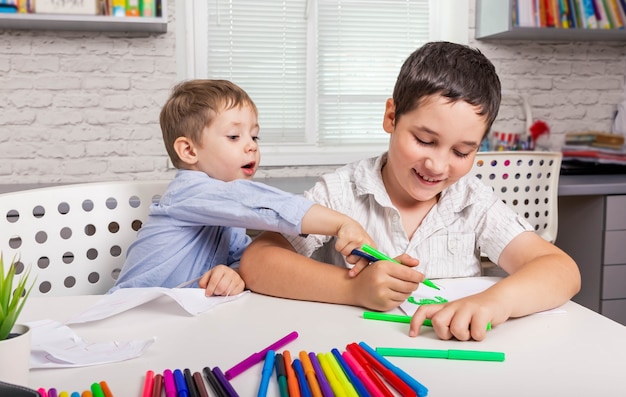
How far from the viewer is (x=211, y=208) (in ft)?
3.77

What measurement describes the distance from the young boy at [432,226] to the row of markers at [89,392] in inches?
15.3

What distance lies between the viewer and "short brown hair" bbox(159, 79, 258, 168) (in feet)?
4.49

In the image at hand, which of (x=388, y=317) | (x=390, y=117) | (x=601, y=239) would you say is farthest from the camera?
(x=601, y=239)

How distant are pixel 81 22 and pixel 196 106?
1.41 meters

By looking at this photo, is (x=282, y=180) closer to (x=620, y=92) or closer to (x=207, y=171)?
(x=207, y=171)

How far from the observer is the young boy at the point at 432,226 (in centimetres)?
89

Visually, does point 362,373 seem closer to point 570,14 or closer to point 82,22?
point 82,22

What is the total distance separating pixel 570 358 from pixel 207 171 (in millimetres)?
907

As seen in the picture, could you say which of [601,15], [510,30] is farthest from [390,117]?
[601,15]

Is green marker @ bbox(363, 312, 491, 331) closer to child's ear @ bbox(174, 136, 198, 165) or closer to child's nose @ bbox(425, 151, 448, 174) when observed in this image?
child's nose @ bbox(425, 151, 448, 174)

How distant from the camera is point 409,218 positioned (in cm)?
131

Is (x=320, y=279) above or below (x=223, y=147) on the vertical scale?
below

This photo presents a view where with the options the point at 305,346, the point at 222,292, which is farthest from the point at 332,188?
the point at 305,346

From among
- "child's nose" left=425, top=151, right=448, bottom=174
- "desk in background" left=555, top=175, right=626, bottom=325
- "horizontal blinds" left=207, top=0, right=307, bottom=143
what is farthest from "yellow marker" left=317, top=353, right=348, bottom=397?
"horizontal blinds" left=207, top=0, right=307, bottom=143
